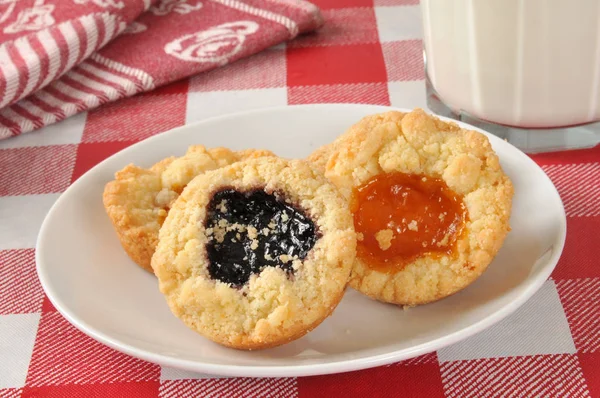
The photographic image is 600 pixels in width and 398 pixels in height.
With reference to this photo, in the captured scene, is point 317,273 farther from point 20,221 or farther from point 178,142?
point 20,221

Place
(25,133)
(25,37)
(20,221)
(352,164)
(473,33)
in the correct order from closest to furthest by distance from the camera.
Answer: (352,164), (473,33), (20,221), (25,133), (25,37)

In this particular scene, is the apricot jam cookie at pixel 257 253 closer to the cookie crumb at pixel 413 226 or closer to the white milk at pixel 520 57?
the cookie crumb at pixel 413 226

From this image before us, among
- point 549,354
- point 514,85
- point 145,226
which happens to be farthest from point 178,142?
point 549,354

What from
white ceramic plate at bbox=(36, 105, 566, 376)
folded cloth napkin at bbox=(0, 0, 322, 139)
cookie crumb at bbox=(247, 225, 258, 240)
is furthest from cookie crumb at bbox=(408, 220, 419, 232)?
folded cloth napkin at bbox=(0, 0, 322, 139)

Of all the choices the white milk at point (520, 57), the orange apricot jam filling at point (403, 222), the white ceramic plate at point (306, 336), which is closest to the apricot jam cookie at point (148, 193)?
the white ceramic plate at point (306, 336)

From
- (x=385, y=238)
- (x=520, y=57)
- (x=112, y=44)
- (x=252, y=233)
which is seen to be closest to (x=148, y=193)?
(x=252, y=233)

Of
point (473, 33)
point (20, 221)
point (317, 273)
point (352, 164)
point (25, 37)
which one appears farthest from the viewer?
point (25, 37)
